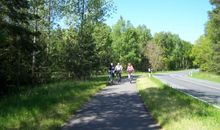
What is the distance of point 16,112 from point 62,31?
100ft

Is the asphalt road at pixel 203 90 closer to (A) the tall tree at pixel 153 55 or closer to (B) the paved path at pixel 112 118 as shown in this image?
(B) the paved path at pixel 112 118

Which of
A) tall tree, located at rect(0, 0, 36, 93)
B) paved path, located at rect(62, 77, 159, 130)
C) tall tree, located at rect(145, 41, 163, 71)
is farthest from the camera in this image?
tall tree, located at rect(145, 41, 163, 71)

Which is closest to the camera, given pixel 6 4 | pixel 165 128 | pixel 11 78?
pixel 165 128

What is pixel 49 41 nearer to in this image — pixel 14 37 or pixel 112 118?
pixel 14 37

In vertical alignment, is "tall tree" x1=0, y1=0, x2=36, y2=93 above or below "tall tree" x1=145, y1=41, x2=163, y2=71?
below

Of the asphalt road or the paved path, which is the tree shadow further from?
the asphalt road

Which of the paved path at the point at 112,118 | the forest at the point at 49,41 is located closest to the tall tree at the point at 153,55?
the forest at the point at 49,41

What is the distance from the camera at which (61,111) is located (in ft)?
44.9

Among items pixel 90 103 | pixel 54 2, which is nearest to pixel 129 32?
pixel 54 2

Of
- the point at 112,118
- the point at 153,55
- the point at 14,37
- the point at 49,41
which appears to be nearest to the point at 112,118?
the point at 112,118

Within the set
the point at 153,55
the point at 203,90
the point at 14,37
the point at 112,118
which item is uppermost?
the point at 153,55

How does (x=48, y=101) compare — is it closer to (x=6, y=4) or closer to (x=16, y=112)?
(x=16, y=112)

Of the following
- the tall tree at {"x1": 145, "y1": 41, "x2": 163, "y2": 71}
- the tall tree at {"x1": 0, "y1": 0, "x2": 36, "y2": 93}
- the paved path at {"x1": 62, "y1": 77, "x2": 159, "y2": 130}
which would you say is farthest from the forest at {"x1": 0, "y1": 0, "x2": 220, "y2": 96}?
the tall tree at {"x1": 145, "y1": 41, "x2": 163, "y2": 71}

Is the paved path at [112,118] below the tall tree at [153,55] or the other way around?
below
